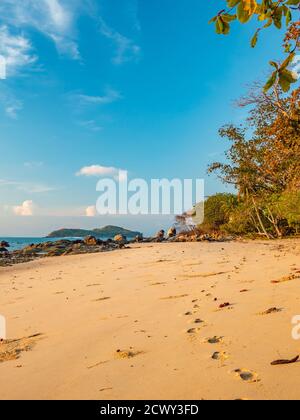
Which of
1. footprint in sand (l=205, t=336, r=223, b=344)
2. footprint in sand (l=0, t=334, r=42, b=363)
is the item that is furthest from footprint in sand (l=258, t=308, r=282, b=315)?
footprint in sand (l=0, t=334, r=42, b=363)

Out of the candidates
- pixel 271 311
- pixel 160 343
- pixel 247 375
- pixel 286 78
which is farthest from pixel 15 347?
pixel 286 78

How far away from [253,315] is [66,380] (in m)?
2.12

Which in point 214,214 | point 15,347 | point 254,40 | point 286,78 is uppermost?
point 214,214

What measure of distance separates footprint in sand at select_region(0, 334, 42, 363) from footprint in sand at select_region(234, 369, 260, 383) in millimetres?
2229

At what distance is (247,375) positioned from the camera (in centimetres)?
258

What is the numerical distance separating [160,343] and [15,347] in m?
1.68

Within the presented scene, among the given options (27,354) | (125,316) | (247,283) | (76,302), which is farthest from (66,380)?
(247,283)

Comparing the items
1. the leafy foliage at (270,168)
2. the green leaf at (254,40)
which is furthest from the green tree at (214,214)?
the green leaf at (254,40)

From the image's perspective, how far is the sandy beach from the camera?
2.55 meters

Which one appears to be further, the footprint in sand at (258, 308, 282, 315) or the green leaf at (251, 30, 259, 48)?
the footprint in sand at (258, 308, 282, 315)

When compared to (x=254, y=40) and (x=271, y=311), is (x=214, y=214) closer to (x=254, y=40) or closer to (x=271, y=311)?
(x=271, y=311)

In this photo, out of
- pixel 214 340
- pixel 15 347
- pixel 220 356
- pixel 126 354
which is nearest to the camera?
pixel 220 356

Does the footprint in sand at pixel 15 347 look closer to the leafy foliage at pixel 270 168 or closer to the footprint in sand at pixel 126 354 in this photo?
the footprint in sand at pixel 126 354

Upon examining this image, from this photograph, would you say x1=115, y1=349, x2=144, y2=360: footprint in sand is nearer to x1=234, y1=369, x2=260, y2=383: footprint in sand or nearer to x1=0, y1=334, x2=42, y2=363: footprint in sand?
x1=234, y1=369, x2=260, y2=383: footprint in sand
